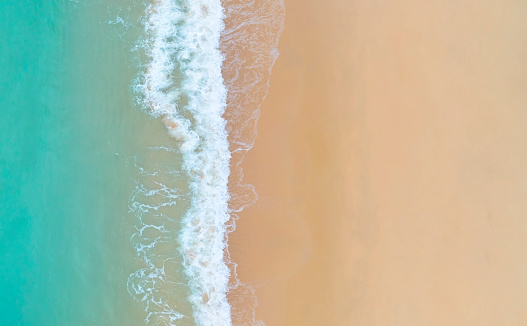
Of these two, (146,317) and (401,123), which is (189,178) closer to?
(146,317)

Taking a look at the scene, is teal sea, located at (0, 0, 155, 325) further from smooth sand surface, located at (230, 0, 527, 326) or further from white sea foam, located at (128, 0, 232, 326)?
smooth sand surface, located at (230, 0, 527, 326)

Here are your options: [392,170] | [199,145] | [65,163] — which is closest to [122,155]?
[65,163]

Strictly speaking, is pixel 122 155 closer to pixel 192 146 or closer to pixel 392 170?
pixel 192 146

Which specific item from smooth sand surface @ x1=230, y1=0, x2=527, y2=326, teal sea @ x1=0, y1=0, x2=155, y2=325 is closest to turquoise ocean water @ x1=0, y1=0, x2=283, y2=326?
teal sea @ x1=0, y1=0, x2=155, y2=325

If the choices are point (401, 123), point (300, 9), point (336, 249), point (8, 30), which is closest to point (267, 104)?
point (300, 9)

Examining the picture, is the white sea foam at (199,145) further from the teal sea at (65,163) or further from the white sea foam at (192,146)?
the teal sea at (65,163)

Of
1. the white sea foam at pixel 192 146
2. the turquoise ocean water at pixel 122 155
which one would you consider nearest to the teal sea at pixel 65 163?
the turquoise ocean water at pixel 122 155
